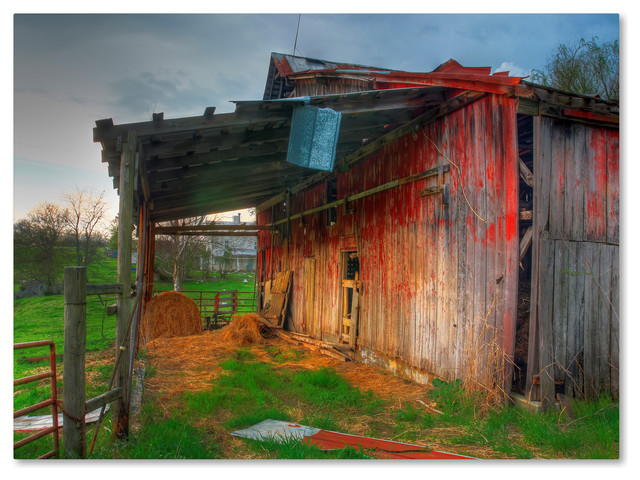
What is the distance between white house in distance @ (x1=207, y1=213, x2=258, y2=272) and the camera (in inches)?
1661

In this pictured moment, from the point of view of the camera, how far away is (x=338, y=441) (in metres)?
4.17

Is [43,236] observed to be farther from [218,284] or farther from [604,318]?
[218,284]

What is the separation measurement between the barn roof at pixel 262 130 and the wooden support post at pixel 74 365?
161 cm

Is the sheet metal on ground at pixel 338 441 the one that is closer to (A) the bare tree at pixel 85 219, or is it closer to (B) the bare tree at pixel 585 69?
(B) the bare tree at pixel 585 69

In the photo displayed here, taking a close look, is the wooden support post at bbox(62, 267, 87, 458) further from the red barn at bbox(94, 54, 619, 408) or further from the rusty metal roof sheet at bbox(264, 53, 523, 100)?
the rusty metal roof sheet at bbox(264, 53, 523, 100)

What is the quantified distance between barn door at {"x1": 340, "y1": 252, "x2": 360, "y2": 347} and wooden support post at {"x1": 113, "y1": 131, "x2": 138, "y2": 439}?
510cm

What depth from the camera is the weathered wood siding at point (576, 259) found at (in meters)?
4.84

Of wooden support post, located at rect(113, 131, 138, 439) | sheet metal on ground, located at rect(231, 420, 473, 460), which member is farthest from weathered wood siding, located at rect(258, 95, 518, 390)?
wooden support post, located at rect(113, 131, 138, 439)

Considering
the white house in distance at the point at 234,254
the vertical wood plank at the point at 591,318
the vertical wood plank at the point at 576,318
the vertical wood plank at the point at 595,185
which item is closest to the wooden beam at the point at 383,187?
the vertical wood plank at the point at 595,185

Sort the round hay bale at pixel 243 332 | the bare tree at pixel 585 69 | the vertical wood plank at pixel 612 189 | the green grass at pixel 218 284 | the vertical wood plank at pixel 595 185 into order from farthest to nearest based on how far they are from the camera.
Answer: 1. the green grass at pixel 218 284
2. the round hay bale at pixel 243 332
3. the bare tree at pixel 585 69
4. the vertical wood plank at pixel 612 189
5. the vertical wood plank at pixel 595 185

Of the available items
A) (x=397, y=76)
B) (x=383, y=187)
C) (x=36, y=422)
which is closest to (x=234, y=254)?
(x=383, y=187)

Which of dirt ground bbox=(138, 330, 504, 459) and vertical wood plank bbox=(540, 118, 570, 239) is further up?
vertical wood plank bbox=(540, 118, 570, 239)

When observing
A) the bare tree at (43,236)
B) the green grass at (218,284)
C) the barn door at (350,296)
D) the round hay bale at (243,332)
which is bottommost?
the green grass at (218,284)

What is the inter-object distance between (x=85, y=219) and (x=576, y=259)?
11.2 metres
